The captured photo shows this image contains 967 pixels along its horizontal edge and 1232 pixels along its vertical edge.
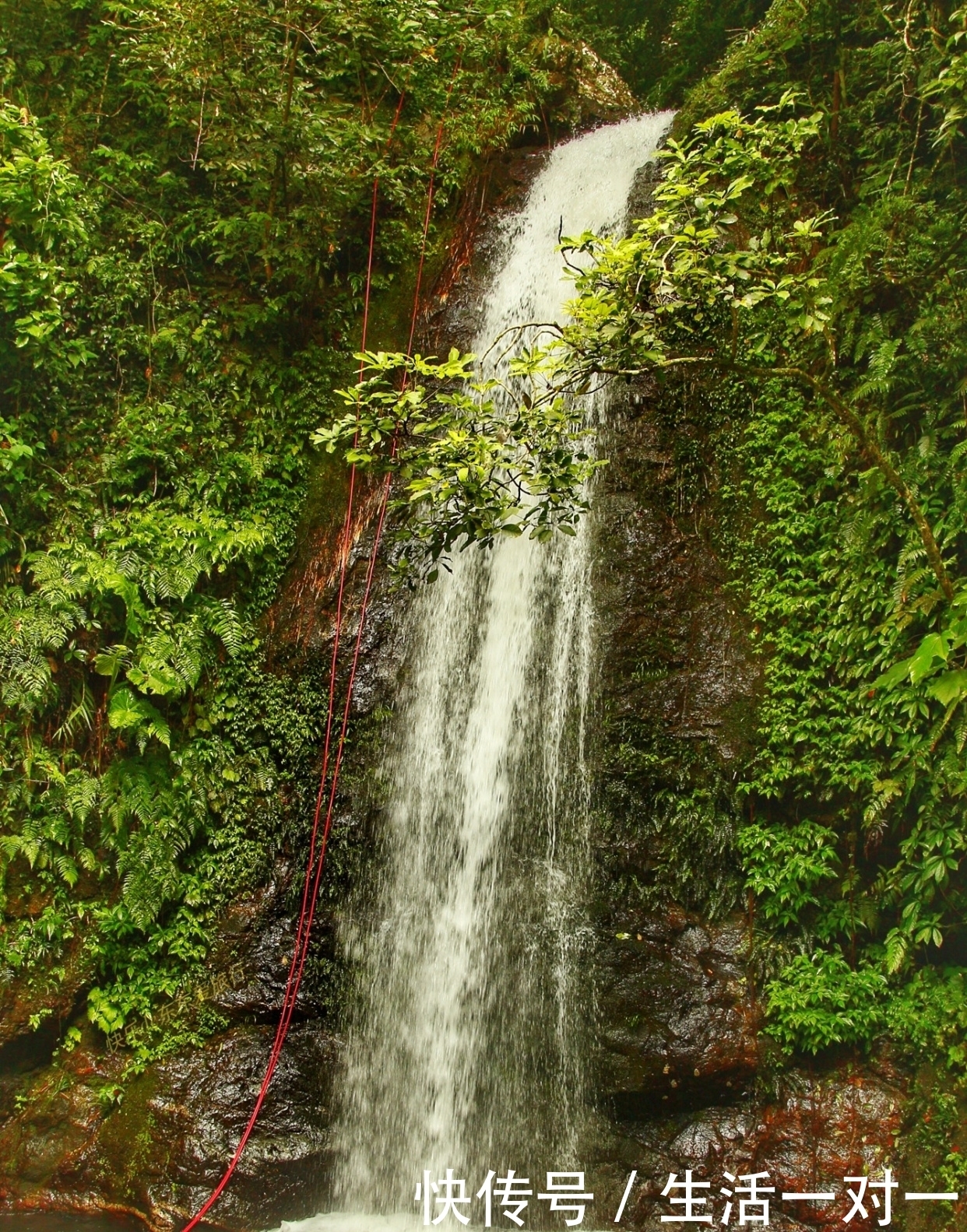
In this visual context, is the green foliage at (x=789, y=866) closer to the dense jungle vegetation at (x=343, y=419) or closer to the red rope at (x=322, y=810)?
the dense jungle vegetation at (x=343, y=419)


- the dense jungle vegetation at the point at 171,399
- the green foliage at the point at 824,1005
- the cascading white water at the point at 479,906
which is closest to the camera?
the green foliage at the point at 824,1005

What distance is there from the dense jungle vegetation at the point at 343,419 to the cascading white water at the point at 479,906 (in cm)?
93

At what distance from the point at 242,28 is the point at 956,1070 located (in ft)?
27.5

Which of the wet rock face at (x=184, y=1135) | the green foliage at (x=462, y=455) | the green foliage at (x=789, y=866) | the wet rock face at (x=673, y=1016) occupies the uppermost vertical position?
the green foliage at (x=462, y=455)

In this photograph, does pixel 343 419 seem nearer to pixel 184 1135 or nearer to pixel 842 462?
pixel 842 462

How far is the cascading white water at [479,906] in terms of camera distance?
189 inches

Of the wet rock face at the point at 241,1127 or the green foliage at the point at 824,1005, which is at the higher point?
the green foliage at the point at 824,1005

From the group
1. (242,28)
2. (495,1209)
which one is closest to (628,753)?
(495,1209)

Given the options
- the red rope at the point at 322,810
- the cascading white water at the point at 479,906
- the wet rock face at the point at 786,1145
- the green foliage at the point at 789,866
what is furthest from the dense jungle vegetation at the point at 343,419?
the cascading white water at the point at 479,906

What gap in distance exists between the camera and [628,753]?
5211 millimetres

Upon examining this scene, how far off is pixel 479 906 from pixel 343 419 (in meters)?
3.21

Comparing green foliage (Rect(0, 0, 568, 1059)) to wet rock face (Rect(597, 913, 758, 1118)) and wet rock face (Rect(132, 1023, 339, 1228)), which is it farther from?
wet rock face (Rect(597, 913, 758, 1118))

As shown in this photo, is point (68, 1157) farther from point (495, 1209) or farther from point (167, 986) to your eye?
point (495, 1209)

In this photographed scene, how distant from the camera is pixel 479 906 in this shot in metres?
5.20
